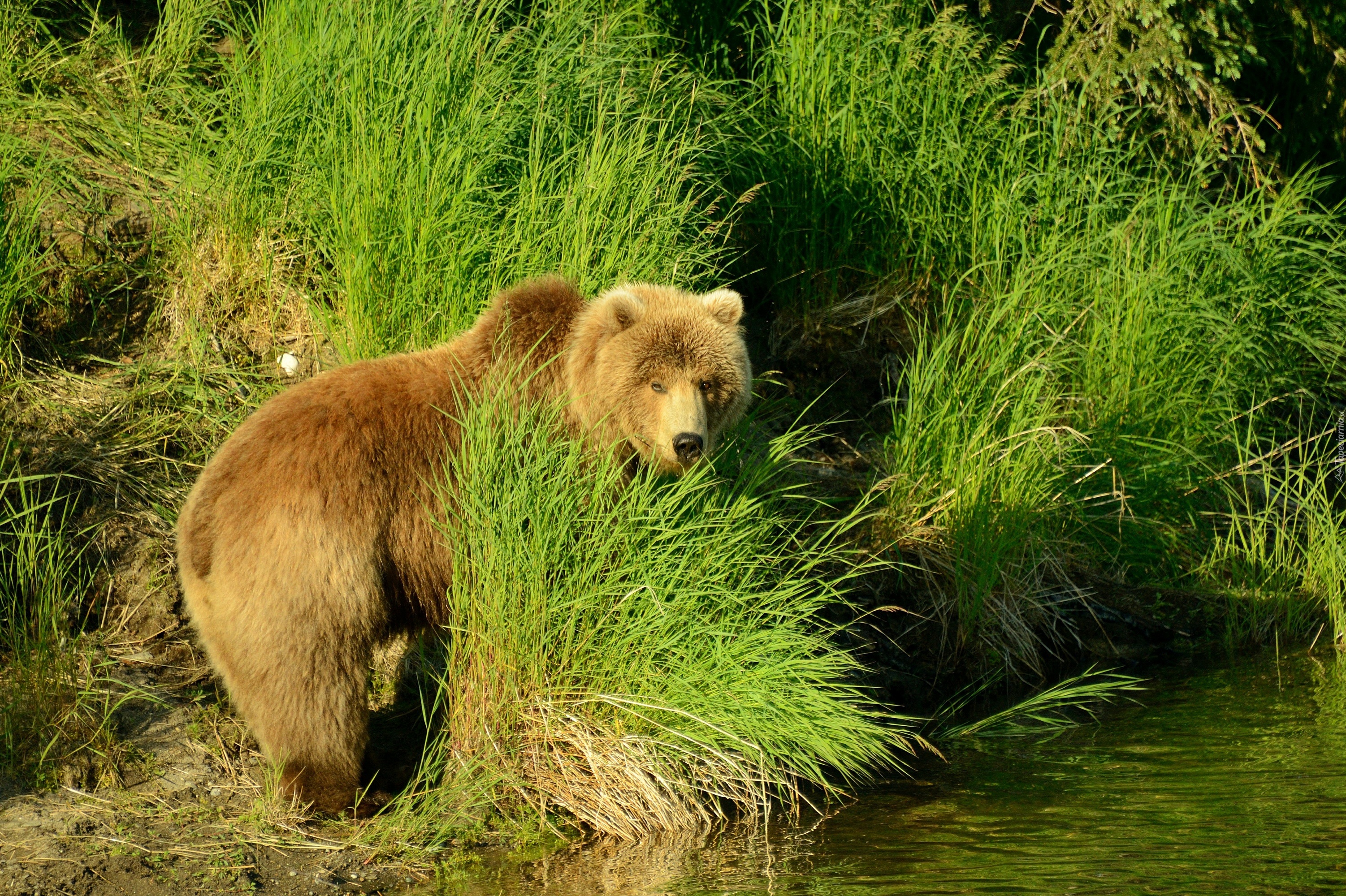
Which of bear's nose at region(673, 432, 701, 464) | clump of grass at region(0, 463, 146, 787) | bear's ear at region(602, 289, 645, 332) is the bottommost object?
clump of grass at region(0, 463, 146, 787)

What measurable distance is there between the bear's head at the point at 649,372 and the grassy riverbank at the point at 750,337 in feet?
0.71

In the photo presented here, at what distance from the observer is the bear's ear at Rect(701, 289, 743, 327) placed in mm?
5430

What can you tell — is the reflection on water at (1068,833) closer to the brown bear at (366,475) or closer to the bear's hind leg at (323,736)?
the bear's hind leg at (323,736)

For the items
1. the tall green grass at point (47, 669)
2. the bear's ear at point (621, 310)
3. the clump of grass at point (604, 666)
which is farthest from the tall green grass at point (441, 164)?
the tall green grass at point (47, 669)

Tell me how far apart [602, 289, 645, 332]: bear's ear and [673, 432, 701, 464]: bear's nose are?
1.78 ft

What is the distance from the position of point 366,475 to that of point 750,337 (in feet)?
13.9

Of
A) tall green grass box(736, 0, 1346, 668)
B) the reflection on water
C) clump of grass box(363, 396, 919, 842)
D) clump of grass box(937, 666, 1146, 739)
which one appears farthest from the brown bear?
tall green grass box(736, 0, 1346, 668)

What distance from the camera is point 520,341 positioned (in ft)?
17.2

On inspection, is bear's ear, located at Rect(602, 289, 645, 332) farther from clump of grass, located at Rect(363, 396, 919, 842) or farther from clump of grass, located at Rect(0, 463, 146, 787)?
clump of grass, located at Rect(0, 463, 146, 787)

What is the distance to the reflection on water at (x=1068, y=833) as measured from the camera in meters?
4.26

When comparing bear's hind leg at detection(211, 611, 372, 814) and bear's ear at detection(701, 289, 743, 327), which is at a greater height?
bear's ear at detection(701, 289, 743, 327)

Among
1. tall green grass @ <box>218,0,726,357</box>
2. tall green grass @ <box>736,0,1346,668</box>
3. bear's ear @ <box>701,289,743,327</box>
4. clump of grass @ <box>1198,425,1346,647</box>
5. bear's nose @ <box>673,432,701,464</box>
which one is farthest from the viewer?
tall green grass @ <box>736,0,1346,668</box>

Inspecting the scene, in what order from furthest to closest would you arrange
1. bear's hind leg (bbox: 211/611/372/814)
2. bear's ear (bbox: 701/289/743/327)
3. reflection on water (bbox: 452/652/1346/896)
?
bear's ear (bbox: 701/289/743/327)
bear's hind leg (bbox: 211/611/372/814)
reflection on water (bbox: 452/652/1346/896)

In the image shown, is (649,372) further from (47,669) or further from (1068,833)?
(47,669)
